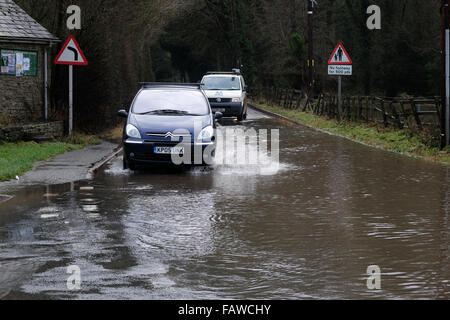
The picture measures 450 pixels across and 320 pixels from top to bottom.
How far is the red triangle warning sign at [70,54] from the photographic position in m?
20.2

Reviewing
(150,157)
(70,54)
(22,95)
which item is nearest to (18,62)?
(22,95)

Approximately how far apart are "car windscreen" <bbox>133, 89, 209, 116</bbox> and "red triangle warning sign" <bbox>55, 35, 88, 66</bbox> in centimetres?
380

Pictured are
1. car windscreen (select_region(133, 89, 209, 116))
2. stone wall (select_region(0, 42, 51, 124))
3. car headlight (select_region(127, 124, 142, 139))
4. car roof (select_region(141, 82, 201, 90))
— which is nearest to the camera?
car headlight (select_region(127, 124, 142, 139))

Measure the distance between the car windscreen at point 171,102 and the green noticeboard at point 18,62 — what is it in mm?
6299

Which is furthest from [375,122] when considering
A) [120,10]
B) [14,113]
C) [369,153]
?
[14,113]

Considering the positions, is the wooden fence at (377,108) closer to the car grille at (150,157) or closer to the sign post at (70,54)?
the car grille at (150,157)

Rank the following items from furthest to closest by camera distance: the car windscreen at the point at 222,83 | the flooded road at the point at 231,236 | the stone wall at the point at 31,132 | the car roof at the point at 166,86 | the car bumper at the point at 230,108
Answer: the car windscreen at the point at 222,83
the car bumper at the point at 230,108
the stone wall at the point at 31,132
the car roof at the point at 166,86
the flooded road at the point at 231,236

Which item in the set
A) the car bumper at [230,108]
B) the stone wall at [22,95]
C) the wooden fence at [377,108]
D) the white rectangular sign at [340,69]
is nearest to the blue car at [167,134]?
the stone wall at [22,95]

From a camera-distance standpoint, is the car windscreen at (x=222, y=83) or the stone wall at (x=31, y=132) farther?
the car windscreen at (x=222, y=83)

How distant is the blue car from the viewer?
607 inches

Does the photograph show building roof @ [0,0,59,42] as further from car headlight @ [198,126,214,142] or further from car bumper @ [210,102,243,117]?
car bumper @ [210,102,243,117]

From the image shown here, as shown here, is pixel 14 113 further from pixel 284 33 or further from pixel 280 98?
pixel 284 33

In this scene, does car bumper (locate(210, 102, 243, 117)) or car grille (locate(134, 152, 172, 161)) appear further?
car bumper (locate(210, 102, 243, 117))

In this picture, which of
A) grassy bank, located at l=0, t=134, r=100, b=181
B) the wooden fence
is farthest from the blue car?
the wooden fence
